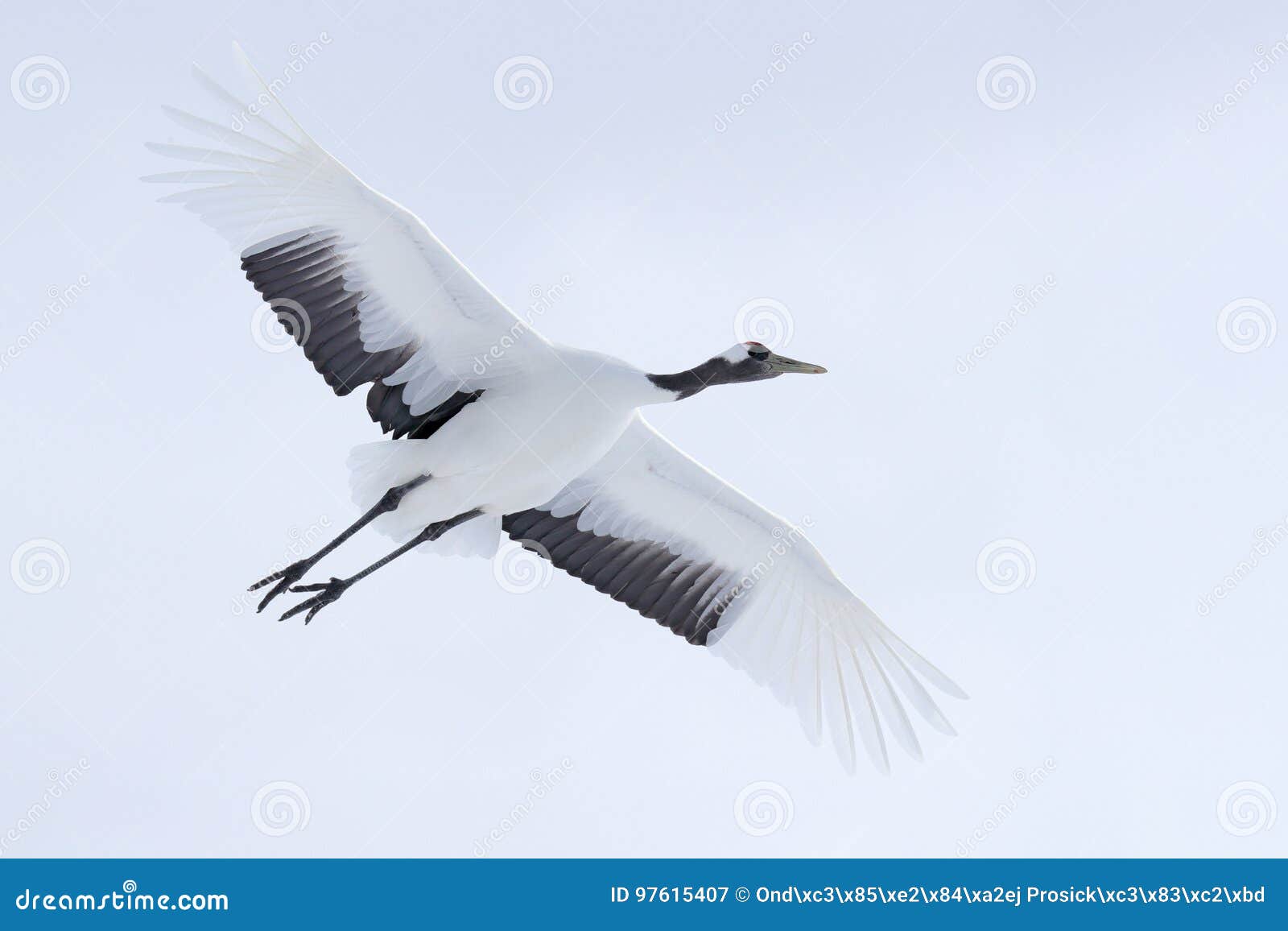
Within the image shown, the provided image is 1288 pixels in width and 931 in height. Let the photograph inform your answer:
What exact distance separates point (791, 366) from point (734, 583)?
2.44m

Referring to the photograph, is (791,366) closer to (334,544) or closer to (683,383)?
(683,383)

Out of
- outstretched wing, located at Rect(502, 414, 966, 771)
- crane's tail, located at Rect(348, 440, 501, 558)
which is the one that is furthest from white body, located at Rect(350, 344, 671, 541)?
outstretched wing, located at Rect(502, 414, 966, 771)

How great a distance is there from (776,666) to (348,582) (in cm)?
403

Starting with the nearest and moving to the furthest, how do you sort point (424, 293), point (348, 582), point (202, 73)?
1. point (202, 73)
2. point (424, 293)
3. point (348, 582)

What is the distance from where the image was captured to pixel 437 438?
586 inches

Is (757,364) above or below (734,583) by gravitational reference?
above

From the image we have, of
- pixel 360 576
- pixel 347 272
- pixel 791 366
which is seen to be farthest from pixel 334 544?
pixel 791 366

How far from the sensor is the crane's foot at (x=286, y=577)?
15148mm

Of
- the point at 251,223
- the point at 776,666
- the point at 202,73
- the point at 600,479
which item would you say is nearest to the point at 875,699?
the point at 776,666

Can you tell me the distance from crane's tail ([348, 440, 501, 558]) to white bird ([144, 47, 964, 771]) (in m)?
0.02

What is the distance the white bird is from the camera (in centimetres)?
1398

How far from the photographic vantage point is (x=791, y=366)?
591 inches

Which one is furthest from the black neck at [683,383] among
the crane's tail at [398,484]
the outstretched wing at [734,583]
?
the crane's tail at [398,484]

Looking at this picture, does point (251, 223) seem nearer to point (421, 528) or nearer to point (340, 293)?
point (340, 293)
